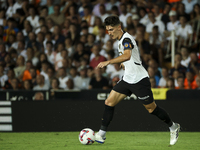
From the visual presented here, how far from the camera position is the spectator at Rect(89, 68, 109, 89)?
371 inches

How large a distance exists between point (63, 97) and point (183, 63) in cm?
361

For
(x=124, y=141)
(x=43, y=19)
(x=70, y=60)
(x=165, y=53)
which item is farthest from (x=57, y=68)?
(x=124, y=141)

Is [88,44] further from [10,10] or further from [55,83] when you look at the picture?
[10,10]

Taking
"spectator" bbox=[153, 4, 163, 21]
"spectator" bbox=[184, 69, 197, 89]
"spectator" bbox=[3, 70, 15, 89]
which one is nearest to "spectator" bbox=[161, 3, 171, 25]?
"spectator" bbox=[153, 4, 163, 21]

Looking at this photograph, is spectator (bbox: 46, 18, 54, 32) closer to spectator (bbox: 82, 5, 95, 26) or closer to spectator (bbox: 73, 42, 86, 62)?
spectator (bbox: 82, 5, 95, 26)

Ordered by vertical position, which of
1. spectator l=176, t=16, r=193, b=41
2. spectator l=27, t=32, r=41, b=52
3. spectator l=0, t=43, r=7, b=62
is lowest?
spectator l=0, t=43, r=7, b=62

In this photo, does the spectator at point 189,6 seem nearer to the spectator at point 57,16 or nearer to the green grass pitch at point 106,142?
the spectator at point 57,16

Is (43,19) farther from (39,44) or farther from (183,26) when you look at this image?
(183,26)

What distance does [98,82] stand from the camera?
31.1ft

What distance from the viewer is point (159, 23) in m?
10.9

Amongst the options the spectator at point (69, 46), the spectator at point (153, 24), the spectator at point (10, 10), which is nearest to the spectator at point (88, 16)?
the spectator at point (69, 46)

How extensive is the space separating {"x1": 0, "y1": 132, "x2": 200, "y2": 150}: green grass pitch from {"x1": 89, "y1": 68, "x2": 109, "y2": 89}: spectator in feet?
7.44

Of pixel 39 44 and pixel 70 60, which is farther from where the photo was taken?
pixel 39 44

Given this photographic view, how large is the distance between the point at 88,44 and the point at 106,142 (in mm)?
5339
